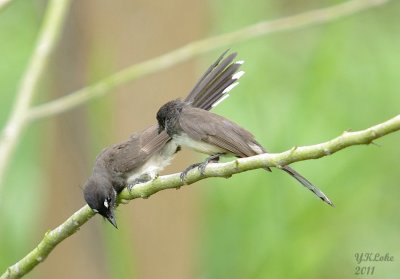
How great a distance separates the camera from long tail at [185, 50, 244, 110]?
15.4 feet

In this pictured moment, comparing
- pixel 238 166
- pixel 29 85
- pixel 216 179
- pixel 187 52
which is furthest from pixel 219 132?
pixel 216 179

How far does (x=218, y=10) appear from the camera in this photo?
9.62m

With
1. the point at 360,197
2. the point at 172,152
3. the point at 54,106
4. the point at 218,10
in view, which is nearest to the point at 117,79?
the point at 54,106

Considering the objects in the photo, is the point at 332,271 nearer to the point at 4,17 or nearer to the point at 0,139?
the point at 4,17

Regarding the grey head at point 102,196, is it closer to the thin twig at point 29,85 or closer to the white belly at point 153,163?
the white belly at point 153,163

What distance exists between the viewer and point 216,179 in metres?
7.68

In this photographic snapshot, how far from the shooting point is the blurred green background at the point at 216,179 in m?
6.90

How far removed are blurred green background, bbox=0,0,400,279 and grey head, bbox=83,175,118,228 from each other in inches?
82.8

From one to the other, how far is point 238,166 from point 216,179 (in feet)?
15.7

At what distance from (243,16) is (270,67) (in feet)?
4.55

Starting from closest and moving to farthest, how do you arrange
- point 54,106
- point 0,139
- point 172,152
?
point 0,139
point 54,106
point 172,152

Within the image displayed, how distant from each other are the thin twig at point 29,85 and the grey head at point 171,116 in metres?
0.78

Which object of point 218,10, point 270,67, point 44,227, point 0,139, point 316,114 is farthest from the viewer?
point 218,10

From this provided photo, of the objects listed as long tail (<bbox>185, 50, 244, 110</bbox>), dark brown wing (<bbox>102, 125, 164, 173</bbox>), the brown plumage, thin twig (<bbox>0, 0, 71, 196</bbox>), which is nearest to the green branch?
thin twig (<bbox>0, 0, 71, 196</bbox>)
